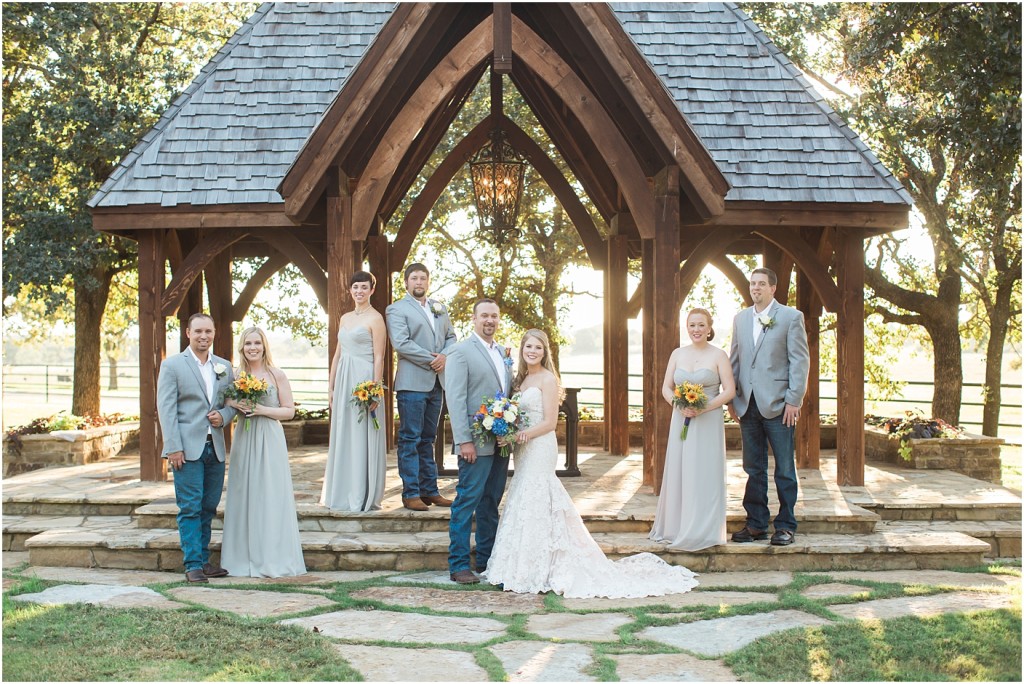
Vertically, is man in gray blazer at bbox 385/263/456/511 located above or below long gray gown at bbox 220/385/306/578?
above

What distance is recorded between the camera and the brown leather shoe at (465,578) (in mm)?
6574

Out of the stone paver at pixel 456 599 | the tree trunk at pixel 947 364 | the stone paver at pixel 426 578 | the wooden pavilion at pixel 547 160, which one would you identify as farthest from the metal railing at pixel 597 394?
the stone paver at pixel 456 599

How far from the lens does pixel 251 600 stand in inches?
244

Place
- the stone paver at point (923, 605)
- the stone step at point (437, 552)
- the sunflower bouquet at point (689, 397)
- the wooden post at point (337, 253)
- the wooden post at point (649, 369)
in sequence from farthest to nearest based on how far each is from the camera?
the wooden post at point (649, 369) < the wooden post at point (337, 253) < the stone step at point (437, 552) < the sunflower bouquet at point (689, 397) < the stone paver at point (923, 605)

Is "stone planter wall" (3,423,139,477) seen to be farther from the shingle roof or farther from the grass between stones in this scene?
the grass between stones

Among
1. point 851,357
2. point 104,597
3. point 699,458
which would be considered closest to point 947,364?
point 851,357

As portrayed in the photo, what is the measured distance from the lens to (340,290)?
8.34 m

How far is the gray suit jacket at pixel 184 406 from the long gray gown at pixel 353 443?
1.35 meters

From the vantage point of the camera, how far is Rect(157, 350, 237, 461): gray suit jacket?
21.4 feet

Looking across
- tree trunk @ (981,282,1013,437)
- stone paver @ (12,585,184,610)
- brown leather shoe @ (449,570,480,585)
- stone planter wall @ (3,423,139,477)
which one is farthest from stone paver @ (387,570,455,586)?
tree trunk @ (981,282,1013,437)

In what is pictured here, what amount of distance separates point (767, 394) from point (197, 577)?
13.8ft

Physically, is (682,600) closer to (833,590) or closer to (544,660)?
(833,590)

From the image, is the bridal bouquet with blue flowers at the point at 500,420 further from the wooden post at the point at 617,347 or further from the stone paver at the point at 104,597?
the wooden post at the point at 617,347

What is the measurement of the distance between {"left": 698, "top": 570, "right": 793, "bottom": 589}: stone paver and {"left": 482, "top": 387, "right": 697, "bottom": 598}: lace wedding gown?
213 mm
